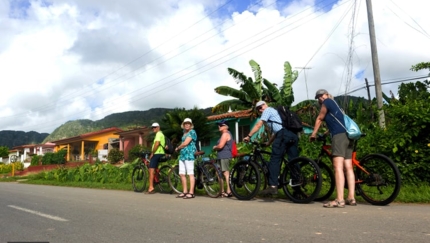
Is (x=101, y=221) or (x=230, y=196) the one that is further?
(x=230, y=196)

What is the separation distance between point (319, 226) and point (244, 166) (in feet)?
9.77

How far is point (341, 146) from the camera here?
19.1 ft

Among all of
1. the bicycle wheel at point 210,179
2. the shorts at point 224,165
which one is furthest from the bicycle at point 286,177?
the bicycle wheel at point 210,179

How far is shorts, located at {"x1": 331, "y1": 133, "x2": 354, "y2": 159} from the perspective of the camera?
580 centimetres

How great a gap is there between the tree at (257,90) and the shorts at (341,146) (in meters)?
14.4

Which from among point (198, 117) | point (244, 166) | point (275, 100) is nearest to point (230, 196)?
point (244, 166)

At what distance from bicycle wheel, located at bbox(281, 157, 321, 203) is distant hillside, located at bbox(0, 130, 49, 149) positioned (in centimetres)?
16632

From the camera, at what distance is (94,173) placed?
16.2 m

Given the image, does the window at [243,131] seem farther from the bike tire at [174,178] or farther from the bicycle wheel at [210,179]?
the bicycle wheel at [210,179]

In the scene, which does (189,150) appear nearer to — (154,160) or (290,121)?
(154,160)

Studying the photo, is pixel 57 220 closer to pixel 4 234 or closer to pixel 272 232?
pixel 4 234

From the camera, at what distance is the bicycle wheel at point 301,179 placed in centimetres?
616

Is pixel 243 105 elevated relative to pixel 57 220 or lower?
elevated

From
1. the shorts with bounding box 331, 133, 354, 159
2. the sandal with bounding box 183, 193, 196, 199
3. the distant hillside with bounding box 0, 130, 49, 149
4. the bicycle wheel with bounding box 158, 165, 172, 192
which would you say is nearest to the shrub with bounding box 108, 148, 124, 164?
the bicycle wheel with bounding box 158, 165, 172, 192
